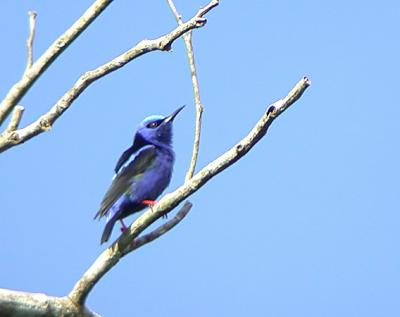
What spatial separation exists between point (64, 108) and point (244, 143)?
2.94ft

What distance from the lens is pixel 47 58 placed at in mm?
3867

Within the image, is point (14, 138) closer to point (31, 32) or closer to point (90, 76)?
point (90, 76)

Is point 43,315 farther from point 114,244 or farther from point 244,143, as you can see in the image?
point 244,143

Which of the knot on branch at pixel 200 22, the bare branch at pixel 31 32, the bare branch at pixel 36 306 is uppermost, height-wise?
the bare branch at pixel 31 32

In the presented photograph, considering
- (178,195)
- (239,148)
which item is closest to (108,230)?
(178,195)

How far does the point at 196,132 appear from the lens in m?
4.29

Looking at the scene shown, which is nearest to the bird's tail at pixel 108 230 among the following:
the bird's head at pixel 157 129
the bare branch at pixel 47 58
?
the bird's head at pixel 157 129

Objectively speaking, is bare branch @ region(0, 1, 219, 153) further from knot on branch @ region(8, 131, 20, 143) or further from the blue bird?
the blue bird

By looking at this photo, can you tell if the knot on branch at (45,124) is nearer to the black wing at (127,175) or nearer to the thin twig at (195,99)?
the thin twig at (195,99)

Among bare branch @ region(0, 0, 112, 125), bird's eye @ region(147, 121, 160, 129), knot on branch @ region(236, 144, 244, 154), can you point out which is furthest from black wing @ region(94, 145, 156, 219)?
knot on branch @ region(236, 144, 244, 154)

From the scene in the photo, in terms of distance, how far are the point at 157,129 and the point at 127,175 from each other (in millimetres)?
780

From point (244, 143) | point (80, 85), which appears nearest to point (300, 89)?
point (244, 143)

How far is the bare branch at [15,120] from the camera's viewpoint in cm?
407

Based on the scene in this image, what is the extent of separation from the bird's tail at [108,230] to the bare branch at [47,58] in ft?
5.30
